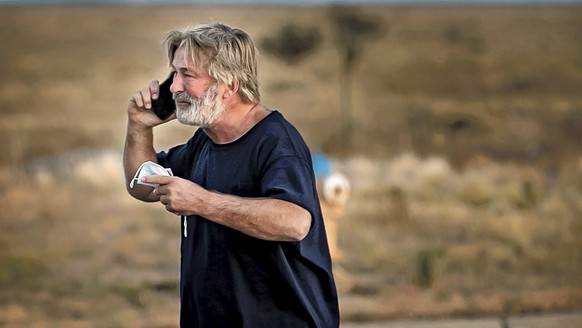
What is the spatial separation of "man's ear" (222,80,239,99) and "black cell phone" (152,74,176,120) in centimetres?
30

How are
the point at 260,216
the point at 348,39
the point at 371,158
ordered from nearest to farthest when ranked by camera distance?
the point at 260,216, the point at 371,158, the point at 348,39

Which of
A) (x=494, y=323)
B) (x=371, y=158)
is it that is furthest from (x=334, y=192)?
(x=371, y=158)

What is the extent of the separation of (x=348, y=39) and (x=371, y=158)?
285 inches

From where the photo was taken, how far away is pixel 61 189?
17.0m

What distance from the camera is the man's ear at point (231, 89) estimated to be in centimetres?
365

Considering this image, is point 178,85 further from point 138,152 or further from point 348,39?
point 348,39

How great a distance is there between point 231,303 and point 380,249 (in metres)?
8.47

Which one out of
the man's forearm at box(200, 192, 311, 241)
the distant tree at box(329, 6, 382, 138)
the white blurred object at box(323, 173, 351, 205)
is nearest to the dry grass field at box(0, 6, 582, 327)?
the distant tree at box(329, 6, 382, 138)

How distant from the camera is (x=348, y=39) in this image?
27.5 m

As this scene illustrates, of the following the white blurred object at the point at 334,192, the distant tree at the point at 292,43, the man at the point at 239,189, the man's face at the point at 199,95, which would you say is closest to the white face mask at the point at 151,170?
the man at the point at 239,189

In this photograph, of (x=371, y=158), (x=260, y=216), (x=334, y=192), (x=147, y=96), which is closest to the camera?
(x=260, y=216)

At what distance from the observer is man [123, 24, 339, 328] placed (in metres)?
3.54

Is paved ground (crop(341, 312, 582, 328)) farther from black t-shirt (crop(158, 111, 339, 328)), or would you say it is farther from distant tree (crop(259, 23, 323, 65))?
distant tree (crop(259, 23, 323, 65))

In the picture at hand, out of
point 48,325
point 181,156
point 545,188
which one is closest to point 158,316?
point 48,325
